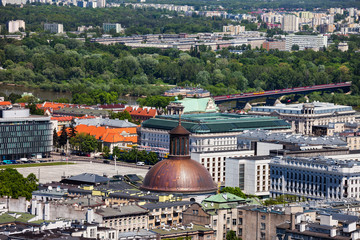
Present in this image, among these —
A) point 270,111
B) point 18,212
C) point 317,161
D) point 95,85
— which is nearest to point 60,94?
point 95,85

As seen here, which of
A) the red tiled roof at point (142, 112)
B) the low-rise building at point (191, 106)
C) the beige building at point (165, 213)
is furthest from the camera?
the red tiled roof at point (142, 112)

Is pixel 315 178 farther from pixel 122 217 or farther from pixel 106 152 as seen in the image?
pixel 106 152

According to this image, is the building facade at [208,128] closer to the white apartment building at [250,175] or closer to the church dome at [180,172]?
the white apartment building at [250,175]

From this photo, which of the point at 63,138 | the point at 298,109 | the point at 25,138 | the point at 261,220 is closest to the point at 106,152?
the point at 63,138

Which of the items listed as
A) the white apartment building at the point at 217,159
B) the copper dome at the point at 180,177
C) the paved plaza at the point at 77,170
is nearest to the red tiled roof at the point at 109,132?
the paved plaza at the point at 77,170

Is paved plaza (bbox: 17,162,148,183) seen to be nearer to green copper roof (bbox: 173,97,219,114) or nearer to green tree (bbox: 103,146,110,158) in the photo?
green tree (bbox: 103,146,110,158)

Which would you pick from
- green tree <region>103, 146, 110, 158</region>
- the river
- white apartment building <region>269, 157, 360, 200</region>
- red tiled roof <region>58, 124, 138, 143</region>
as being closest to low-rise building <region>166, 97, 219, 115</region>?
red tiled roof <region>58, 124, 138, 143</region>
